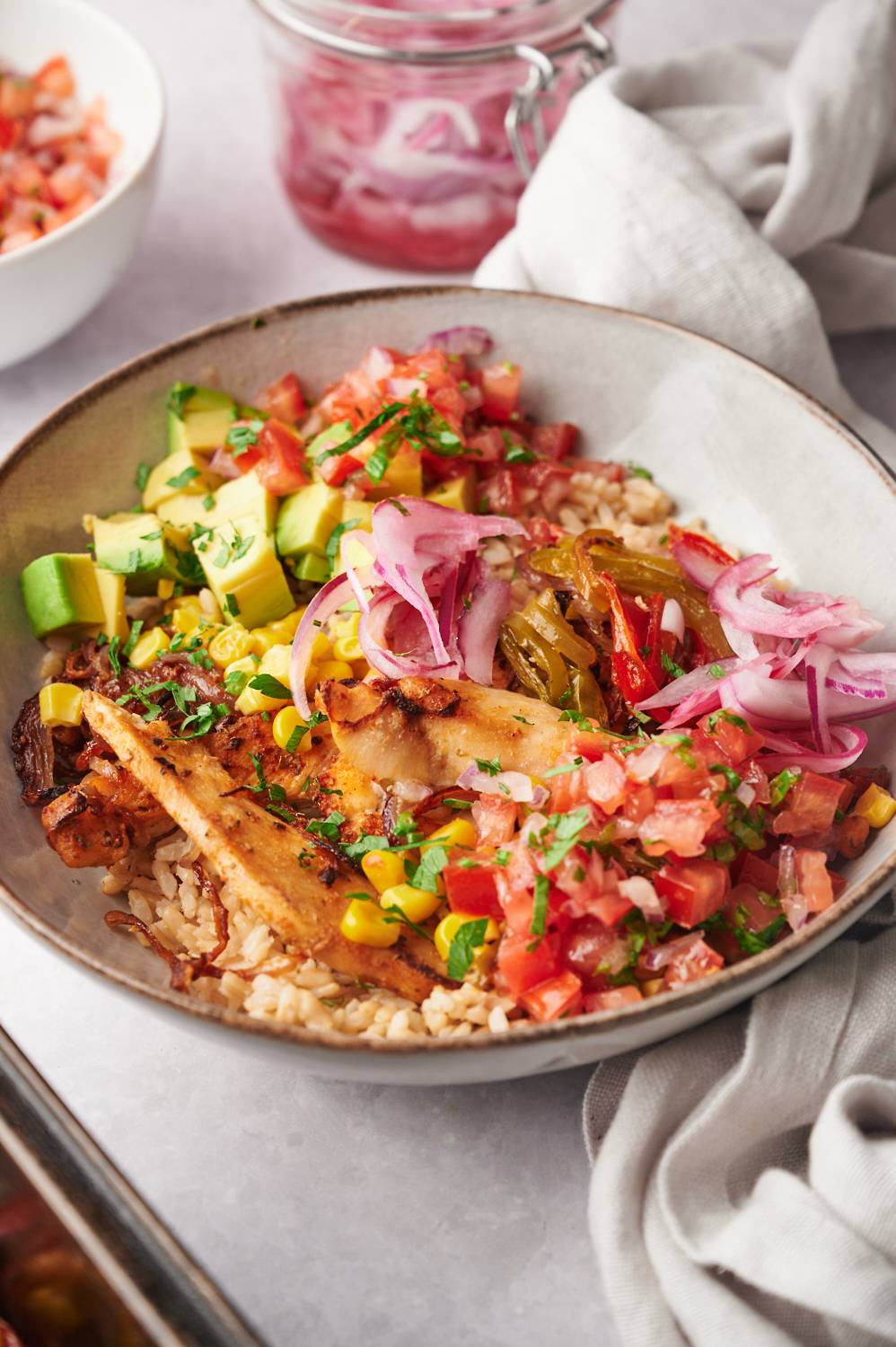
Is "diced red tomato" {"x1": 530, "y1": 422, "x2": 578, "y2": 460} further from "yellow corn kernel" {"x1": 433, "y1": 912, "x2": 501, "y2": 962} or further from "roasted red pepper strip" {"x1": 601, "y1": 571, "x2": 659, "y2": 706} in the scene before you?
"yellow corn kernel" {"x1": 433, "y1": 912, "x2": 501, "y2": 962}

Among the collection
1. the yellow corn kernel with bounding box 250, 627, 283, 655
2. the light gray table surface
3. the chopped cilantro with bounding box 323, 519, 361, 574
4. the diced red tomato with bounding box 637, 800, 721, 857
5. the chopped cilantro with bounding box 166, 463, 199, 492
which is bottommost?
the light gray table surface

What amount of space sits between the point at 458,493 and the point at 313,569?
51 centimetres

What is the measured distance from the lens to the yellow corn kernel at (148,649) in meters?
3.75

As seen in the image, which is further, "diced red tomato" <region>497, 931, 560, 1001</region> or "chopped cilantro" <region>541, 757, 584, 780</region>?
"chopped cilantro" <region>541, 757, 584, 780</region>

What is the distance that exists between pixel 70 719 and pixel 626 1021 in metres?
1.77

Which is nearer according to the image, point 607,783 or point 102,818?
point 607,783

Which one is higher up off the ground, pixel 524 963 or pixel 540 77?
pixel 540 77

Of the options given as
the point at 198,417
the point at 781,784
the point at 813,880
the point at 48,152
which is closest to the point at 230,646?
the point at 198,417

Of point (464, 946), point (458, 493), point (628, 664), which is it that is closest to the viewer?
point (464, 946)

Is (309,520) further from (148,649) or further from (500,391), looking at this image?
(500,391)

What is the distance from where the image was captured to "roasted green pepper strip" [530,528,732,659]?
3600mm

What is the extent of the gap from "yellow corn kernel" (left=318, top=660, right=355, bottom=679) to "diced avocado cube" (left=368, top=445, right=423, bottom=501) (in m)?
0.64

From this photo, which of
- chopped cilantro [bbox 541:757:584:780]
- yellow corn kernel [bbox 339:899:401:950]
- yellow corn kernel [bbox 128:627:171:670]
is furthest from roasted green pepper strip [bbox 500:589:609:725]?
yellow corn kernel [bbox 128:627:171:670]

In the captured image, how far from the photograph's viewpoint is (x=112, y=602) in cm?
384
